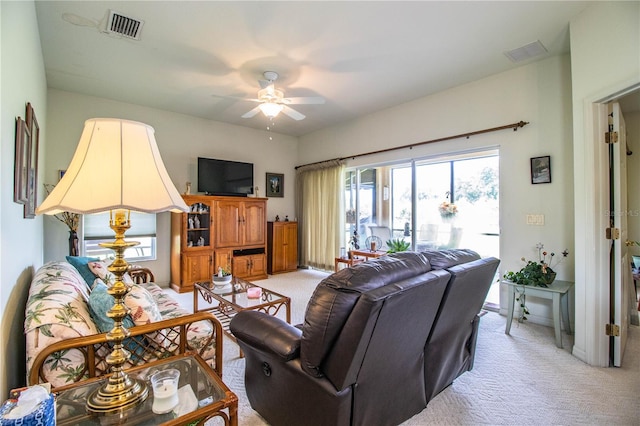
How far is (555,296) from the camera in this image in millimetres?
2627

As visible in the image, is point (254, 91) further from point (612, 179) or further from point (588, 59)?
point (612, 179)

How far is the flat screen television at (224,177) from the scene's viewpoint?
4.96 m

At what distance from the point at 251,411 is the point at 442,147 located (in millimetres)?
3751

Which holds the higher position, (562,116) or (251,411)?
(562,116)

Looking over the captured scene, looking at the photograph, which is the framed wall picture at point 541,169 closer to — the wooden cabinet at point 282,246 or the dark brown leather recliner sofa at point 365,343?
the dark brown leather recliner sofa at point 365,343

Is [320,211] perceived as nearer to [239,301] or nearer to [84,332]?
[239,301]

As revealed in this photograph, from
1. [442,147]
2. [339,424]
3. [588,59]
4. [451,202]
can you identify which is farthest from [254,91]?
[339,424]

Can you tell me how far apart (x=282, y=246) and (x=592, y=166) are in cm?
469

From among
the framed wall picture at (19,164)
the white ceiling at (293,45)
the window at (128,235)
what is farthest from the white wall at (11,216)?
the window at (128,235)

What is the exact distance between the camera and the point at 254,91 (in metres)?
4.00

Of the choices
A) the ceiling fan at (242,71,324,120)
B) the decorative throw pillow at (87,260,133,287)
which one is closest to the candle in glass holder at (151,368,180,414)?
the decorative throw pillow at (87,260,133,287)

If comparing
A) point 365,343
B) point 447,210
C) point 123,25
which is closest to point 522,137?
point 447,210

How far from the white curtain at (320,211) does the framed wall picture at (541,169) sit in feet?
9.73

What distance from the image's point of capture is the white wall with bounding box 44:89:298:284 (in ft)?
12.9
